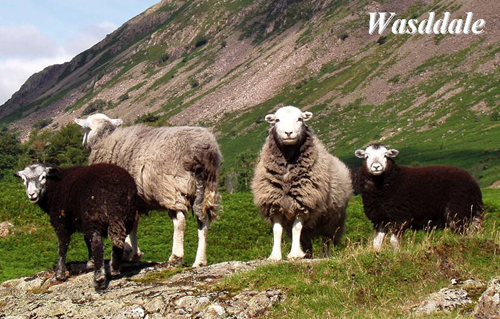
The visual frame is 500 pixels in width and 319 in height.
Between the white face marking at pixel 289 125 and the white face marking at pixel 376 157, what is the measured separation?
244 cm

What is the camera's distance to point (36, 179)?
13422 mm

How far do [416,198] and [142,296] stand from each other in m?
6.84

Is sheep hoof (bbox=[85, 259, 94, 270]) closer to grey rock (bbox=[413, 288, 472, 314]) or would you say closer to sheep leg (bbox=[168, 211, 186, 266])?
sheep leg (bbox=[168, 211, 186, 266])

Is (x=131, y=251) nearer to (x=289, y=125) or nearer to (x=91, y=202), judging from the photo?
(x=91, y=202)

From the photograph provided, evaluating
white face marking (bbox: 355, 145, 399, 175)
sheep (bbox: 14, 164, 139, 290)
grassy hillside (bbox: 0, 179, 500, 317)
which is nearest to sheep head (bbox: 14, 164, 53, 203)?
sheep (bbox: 14, 164, 139, 290)

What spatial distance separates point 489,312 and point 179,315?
4.43 metres

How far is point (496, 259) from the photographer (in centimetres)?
1120

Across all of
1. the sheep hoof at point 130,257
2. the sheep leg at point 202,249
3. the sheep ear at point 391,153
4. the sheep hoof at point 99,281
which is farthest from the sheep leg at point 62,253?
the sheep ear at point 391,153

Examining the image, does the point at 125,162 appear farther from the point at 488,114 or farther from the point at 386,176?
the point at 488,114

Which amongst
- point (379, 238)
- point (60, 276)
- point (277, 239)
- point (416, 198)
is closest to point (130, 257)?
point (60, 276)

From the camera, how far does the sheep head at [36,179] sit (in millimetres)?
13289

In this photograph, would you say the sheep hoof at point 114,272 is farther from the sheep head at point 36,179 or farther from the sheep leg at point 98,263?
the sheep head at point 36,179

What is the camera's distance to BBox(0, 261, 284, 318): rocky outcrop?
10484 millimetres

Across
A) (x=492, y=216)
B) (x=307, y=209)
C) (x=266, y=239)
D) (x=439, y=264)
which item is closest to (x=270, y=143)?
(x=307, y=209)
